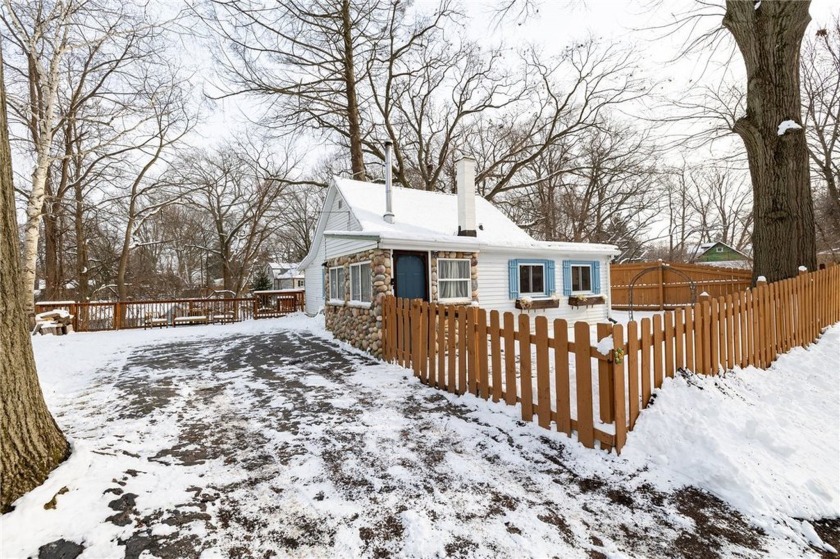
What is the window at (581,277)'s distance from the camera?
12.1 m

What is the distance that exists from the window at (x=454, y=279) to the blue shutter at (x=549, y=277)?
122 inches

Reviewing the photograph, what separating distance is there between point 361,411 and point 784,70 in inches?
346

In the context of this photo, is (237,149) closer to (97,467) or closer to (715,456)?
(97,467)

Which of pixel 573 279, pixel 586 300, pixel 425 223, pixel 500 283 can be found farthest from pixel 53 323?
pixel 586 300

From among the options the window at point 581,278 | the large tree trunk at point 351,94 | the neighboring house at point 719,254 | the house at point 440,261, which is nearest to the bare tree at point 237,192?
the large tree trunk at point 351,94

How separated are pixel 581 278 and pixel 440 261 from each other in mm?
5798

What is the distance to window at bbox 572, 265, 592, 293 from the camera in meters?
12.3

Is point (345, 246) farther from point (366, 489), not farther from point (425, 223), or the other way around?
point (366, 489)

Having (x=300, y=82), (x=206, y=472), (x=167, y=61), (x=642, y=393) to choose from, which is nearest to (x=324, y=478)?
(x=206, y=472)

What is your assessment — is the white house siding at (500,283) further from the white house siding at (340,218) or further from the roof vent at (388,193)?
the white house siding at (340,218)

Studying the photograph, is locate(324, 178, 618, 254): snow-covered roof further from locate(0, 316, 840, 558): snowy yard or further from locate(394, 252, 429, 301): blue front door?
locate(0, 316, 840, 558): snowy yard

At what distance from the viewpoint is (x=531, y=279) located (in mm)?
11453

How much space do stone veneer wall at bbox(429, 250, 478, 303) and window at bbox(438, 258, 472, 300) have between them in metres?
0.09

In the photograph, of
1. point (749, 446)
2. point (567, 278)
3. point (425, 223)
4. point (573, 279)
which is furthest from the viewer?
point (573, 279)
